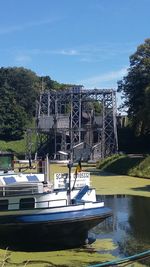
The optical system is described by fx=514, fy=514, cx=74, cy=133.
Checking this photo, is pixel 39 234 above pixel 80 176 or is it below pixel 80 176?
below

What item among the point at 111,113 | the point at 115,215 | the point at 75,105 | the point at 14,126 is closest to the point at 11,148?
the point at 14,126

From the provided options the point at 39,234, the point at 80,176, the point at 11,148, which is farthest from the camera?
the point at 11,148

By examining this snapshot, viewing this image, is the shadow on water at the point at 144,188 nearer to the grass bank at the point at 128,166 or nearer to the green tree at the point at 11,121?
the grass bank at the point at 128,166

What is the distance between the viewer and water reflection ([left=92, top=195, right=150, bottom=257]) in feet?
54.2

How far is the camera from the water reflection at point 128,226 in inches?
651

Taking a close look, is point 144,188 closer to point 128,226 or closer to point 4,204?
point 128,226

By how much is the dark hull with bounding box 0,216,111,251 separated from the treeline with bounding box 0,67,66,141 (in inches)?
3058

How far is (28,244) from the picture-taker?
55.2 feet

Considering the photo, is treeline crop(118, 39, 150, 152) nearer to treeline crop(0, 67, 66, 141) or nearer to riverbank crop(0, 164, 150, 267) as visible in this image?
treeline crop(0, 67, 66, 141)

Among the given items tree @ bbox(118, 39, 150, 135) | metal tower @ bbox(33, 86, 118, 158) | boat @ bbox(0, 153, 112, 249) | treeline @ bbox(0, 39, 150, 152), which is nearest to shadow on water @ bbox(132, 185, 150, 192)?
treeline @ bbox(0, 39, 150, 152)

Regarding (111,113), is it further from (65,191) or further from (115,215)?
(65,191)

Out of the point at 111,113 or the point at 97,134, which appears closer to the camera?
the point at 111,113

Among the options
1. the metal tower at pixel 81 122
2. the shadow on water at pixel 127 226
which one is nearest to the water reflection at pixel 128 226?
the shadow on water at pixel 127 226

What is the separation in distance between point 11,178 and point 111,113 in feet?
192
